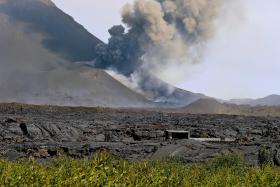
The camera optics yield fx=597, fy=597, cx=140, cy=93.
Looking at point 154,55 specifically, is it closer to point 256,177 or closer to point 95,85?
point 95,85

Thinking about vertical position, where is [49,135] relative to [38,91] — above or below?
below

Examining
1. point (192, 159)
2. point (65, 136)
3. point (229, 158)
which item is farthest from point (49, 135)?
point (229, 158)

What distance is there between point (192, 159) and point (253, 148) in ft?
19.3

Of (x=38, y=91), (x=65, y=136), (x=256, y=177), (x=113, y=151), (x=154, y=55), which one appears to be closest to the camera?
(x=256, y=177)

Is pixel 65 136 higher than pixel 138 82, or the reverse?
pixel 138 82

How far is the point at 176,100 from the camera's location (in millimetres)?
199625

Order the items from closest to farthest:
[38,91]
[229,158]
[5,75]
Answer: [229,158] → [38,91] → [5,75]

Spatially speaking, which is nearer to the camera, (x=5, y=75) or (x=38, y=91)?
(x=38, y=91)

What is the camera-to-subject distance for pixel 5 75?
195 m

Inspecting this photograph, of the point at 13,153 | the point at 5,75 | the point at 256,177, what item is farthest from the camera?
the point at 5,75

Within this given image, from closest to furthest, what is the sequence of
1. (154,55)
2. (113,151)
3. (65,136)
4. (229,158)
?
(229,158) → (113,151) → (65,136) → (154,55)

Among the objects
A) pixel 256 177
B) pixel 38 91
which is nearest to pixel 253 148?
pixel 256 177

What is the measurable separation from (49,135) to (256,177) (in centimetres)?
3156

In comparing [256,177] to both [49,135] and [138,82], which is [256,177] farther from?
[138,82]
